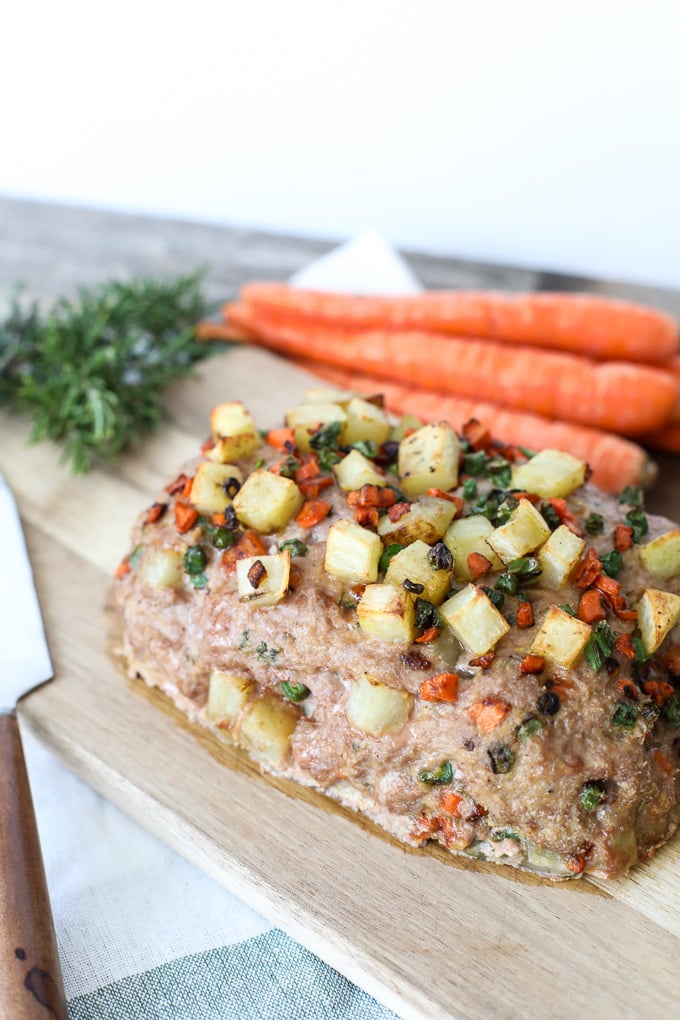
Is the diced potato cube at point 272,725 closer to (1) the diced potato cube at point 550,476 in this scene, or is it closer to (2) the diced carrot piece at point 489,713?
(2) the diced carrot piece at point 489,713

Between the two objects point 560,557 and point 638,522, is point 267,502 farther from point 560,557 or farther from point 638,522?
point 638,522

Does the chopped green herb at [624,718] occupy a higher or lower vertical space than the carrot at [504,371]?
lower

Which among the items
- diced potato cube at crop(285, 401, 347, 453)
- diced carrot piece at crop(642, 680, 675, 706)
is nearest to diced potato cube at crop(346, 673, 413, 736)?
diced carrot piece at crop(642, 680, 675, 706)

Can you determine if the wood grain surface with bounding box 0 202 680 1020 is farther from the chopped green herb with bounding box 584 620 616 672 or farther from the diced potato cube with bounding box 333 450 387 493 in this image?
the diced potato cube with bounding box 333 450 387 493


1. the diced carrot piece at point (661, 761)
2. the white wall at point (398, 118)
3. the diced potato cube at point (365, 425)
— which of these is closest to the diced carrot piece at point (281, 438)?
the diced potato cube at point (365, 425)

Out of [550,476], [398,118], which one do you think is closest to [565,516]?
[550,476]

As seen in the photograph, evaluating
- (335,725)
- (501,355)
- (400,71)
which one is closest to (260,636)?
(335,725)
